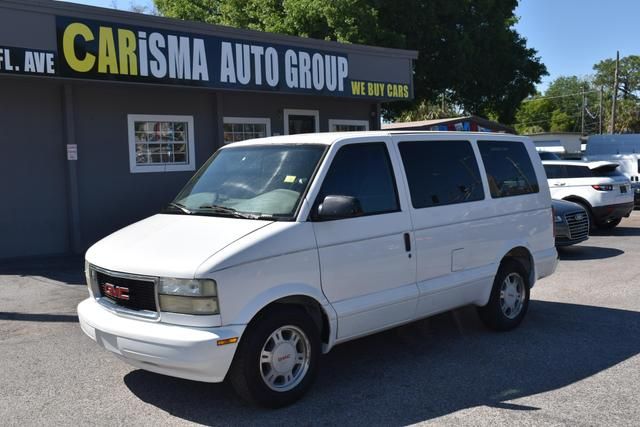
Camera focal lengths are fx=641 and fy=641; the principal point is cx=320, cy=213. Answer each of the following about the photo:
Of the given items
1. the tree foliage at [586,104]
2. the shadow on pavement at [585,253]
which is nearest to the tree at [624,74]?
the tree foliage at [586,104]

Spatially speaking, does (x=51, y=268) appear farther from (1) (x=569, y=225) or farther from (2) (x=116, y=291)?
(1) (x=569, y=225)

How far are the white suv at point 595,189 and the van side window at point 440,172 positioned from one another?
30.1 ft

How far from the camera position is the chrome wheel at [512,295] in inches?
256

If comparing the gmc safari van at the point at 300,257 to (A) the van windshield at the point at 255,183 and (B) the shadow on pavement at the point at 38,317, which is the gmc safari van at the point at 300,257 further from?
(B) the shadow on pavement at the point at 38,317

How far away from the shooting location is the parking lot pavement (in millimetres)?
4492

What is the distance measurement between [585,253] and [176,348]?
9599 mm

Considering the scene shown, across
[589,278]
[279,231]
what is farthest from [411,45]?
[279,231]

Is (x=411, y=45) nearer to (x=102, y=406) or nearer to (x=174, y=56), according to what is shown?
(x=174, y=56)

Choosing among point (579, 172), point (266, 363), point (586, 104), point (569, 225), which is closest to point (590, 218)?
point (579, 172)

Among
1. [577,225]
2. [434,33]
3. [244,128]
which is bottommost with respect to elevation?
[577,225]

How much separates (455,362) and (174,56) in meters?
8.11

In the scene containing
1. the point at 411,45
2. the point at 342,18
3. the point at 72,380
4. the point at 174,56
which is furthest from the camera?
the point at 411,45

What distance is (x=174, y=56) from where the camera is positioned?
11.5 meters

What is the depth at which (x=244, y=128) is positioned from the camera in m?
14.3
